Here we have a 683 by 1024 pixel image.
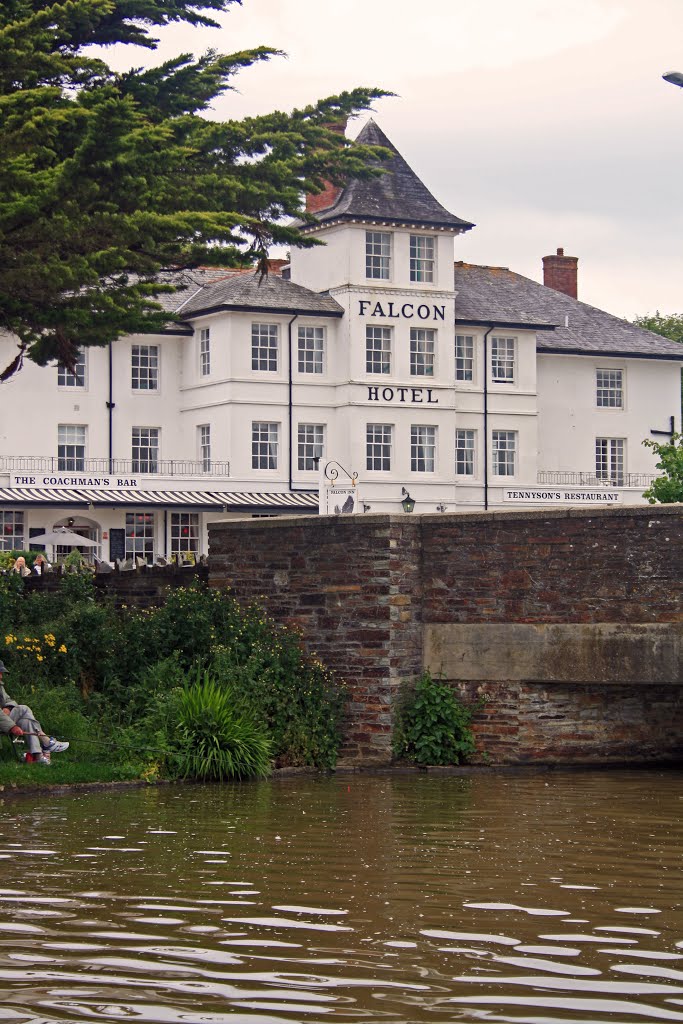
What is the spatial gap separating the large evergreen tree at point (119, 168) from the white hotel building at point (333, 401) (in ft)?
101

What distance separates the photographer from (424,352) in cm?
5766

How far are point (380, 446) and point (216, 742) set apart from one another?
3841 cm

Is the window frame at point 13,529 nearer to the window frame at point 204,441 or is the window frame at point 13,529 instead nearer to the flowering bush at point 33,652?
the window frame at point 204,441

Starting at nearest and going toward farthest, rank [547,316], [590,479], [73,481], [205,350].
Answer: [73,481], [205,350], [590,479], [547,316]

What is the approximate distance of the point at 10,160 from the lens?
17.5 meters

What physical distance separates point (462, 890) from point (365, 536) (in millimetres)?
9259

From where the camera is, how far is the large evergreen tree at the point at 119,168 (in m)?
17.9

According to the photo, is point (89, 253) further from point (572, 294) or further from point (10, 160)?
point (572, 294)

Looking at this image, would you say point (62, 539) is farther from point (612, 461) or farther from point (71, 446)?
point (612, 461)

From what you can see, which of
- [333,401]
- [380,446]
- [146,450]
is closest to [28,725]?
[146,450]

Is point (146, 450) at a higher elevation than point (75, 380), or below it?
below

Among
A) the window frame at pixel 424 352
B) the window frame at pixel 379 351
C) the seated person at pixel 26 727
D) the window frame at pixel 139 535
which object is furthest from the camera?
the window frame at pixel 424 352

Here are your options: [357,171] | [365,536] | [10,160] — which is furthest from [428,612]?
[10,160]

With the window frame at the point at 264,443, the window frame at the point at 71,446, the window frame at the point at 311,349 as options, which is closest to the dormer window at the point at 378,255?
the window frame at the point at 311,349
